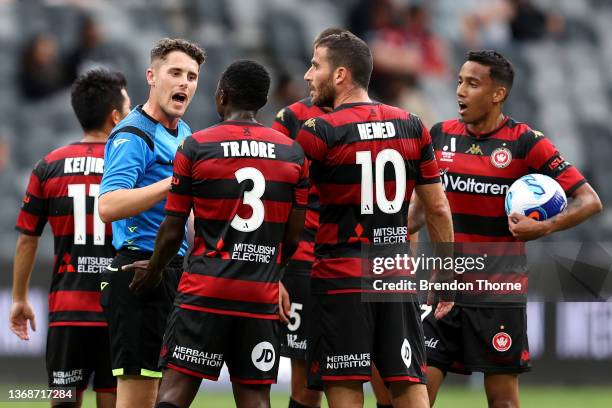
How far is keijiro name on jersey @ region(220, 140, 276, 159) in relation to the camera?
17.7 ft

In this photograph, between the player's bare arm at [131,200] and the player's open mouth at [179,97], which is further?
the player's open mouth at [179,97]

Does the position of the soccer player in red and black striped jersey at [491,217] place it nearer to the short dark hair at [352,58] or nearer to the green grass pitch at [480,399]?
the short dark hair at [352,58]

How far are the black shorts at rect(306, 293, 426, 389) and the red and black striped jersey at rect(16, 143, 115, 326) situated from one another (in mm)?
1707

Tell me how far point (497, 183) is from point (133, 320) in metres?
2.53

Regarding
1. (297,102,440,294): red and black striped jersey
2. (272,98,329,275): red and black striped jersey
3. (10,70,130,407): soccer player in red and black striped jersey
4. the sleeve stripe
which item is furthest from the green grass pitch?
the sleeve stripe

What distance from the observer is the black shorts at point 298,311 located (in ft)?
24.0

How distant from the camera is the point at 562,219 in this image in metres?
6.70

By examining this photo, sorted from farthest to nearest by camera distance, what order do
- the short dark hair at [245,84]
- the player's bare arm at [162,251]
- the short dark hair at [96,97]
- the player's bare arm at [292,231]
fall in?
the short dark hair at [96,97] < the player's bare arm at [292,231] < the short dark hair at [245,84] < the player's bare arm at [162,251]

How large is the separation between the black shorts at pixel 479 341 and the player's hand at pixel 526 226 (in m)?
0.54

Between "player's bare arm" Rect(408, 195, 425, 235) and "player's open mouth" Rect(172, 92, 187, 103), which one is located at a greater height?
"player's open mouth" Rect(172, 92, 187, 103)

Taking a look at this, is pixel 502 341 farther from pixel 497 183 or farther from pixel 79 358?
pixel 79 358

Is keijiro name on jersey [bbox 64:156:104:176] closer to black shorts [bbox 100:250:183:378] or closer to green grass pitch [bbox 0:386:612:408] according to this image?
black shorts [bbox 100:250:183:378]

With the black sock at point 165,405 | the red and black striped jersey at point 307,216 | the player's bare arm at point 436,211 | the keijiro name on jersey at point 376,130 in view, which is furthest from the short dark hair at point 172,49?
the black sock at point 165,405

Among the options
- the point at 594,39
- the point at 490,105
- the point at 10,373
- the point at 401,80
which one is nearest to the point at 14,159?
the point at 10,373
